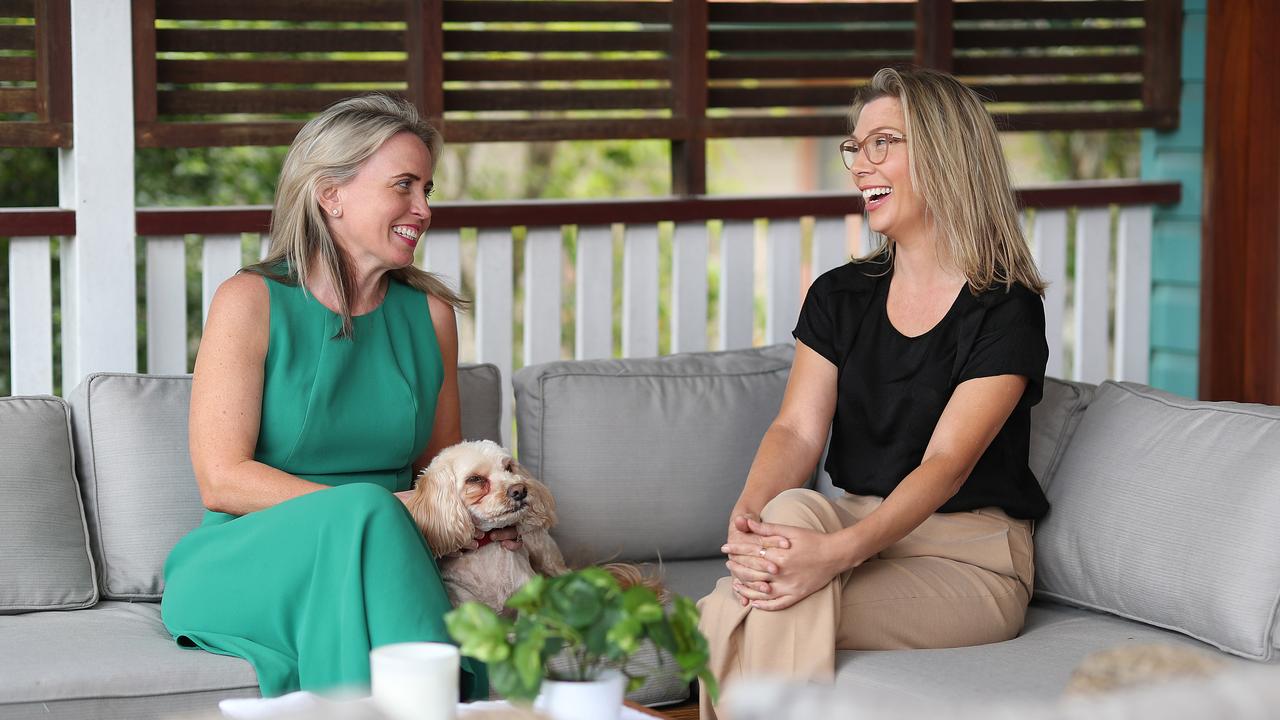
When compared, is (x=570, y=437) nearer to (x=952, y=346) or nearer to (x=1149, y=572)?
(x=952, y=346)

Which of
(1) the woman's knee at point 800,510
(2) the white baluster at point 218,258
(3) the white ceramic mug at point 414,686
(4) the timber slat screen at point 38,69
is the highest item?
(4) the timber slat screen at point 38,69

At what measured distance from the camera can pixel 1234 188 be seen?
13.7 feet

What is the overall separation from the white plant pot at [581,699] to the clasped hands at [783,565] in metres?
0.64

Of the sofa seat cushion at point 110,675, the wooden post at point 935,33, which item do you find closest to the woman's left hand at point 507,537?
the sofa seat cushion at point 110,675

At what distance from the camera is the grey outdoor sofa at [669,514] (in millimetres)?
2309

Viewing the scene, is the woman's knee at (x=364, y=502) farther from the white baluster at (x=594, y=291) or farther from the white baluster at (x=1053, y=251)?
the white baluster at (x=1053, y=251)

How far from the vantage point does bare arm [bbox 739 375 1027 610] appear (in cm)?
228

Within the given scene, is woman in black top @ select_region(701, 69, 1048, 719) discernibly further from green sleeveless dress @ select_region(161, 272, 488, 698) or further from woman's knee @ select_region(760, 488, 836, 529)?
green sleeveless dress @ select_region(161, 272, 488, 698)

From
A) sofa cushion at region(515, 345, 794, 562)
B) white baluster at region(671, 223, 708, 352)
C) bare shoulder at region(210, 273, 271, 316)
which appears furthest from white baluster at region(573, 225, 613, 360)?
bare shoulder at region(210, 273, 271, 316)

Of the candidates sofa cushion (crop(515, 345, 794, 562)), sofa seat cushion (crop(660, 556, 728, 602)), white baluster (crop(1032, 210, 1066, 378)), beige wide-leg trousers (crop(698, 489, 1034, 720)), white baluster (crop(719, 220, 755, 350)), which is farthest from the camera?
white baluster (crop(1032, 210, 1066, 378))

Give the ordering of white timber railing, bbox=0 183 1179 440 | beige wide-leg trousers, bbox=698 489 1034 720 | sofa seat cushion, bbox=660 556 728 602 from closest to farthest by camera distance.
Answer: beige wide-leg trousers, bbox=698 489 1034 720 → sofa seat cushion, bbox=660 556 728 602 → white timber railing, bbox=0 183 1179 440

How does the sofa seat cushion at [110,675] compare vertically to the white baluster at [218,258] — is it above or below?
below

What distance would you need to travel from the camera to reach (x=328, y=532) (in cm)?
226

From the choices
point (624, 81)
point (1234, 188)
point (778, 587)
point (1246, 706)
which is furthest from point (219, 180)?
point (1246, 706)
